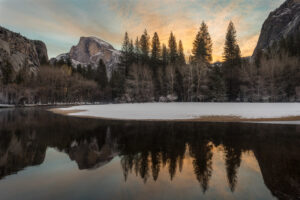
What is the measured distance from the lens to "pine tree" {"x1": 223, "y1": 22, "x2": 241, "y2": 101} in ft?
183

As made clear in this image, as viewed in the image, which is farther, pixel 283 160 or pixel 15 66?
pixel 15 66

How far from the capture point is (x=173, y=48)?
7069 cm

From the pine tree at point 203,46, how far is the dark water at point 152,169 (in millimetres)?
53809

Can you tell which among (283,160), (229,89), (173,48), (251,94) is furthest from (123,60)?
(283,160)

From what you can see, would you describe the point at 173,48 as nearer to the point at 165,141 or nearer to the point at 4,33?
the point at 165,141

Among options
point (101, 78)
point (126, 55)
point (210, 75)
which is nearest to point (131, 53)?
point (126, 55)

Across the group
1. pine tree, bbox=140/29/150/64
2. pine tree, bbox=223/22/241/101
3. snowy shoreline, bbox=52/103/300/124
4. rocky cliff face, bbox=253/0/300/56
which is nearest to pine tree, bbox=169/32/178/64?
pine tree, bbox=140/29/150/64

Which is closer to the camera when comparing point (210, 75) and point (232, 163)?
point (232, 163)

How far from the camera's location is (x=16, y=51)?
347ft

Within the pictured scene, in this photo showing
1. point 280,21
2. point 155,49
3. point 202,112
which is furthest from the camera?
point 280,21

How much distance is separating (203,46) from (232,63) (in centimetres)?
1178

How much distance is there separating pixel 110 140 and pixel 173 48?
215 ft

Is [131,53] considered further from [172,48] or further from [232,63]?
[232,63]

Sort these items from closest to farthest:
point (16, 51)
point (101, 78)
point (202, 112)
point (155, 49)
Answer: point (202, 112) < point (155, 49) < point (101, 78) < point (16, 51)
